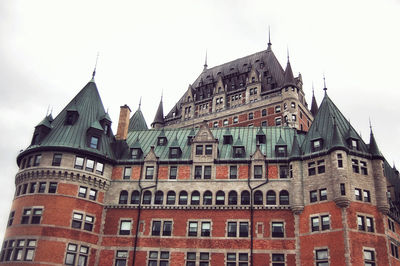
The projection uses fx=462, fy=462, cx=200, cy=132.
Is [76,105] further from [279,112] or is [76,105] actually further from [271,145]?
[279,112]

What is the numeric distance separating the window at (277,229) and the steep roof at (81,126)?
21628 millimetres

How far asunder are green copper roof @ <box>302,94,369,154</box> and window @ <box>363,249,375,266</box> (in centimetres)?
1134

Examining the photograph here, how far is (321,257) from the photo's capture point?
47312 millimetres

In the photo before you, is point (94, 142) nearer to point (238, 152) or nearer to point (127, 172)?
point (127, 172)

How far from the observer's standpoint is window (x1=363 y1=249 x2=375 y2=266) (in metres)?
46.3

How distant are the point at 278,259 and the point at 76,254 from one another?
2179cm

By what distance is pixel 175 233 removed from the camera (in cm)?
5209

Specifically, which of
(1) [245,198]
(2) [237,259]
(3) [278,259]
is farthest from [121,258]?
(3) [278,259]

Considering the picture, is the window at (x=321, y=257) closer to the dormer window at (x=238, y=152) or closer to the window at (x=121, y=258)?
the dormer window at (x=238, y=152)

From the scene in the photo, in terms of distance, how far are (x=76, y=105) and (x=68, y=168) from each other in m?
10.6

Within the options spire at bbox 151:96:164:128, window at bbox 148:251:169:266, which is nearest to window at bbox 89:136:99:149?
window at bbox 148:251:169:266

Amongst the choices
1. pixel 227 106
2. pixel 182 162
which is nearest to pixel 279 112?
pixel 227 106

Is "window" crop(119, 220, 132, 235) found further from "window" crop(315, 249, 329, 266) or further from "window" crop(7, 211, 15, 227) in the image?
"window" crop(315, 249, 329, 266)

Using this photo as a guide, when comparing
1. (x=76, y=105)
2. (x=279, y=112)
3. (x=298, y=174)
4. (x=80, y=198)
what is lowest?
(x=80, y=198)
